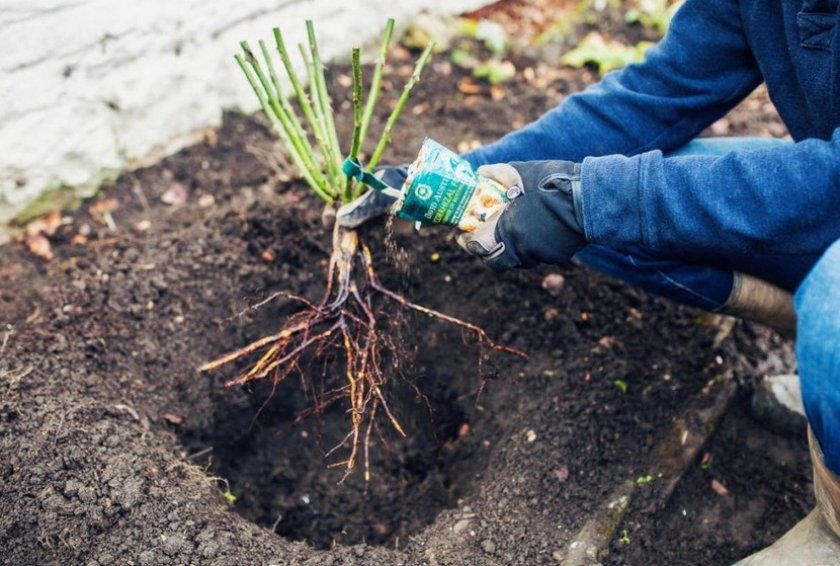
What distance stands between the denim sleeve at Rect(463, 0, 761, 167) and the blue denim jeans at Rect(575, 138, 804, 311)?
193mm

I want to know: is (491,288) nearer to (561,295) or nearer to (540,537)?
(561,295)

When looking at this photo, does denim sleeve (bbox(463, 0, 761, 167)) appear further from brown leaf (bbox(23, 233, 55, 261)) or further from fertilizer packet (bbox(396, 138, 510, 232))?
brown leaf (bbox(23, 233, 55, 261))

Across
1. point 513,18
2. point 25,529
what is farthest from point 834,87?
point 513,18

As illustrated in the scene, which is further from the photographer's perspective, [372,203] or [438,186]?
[372,203]

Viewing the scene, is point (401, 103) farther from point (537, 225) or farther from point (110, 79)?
point (110, 79)

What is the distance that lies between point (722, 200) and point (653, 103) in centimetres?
49

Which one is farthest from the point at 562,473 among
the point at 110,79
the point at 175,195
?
the point at 110,79

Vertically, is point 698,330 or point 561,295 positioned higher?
point 561,295

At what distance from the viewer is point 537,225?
1715 millimetres

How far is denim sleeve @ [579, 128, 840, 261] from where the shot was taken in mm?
1587

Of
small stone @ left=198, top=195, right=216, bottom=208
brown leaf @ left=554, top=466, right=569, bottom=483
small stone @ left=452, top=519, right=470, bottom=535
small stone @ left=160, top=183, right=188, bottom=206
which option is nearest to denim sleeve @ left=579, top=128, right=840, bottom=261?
brown leaf @ left=554, top=466, right=569, bottom=483

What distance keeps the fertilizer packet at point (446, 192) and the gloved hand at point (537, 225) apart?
50 mm

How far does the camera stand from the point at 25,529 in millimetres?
1752

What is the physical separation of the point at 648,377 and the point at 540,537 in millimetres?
575
